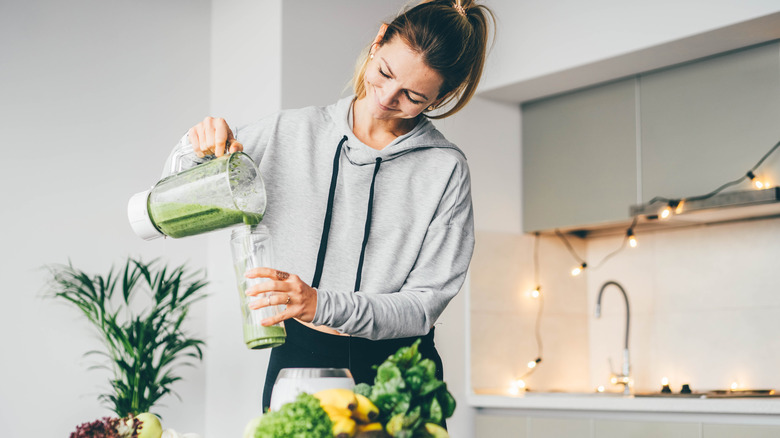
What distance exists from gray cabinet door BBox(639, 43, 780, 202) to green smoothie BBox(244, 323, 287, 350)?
7.93ft

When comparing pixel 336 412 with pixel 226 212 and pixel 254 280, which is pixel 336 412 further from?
pixel 226 212

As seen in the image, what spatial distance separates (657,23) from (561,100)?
0.73 m

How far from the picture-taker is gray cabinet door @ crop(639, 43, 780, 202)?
3.00 m

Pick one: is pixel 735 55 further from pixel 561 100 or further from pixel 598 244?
pixel 598 244

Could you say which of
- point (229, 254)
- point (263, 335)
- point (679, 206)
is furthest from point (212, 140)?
point (679, 206)

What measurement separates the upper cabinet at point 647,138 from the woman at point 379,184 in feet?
6.01

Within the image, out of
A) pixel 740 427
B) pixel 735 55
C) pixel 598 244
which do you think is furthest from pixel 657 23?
pixel 740 427

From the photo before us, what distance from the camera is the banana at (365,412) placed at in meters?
0.90

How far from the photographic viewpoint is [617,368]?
3.79m

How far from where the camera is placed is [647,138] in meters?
3.36

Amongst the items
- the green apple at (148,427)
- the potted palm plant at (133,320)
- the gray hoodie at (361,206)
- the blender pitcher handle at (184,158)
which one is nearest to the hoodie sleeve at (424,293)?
the gray hoodie at (361,206)

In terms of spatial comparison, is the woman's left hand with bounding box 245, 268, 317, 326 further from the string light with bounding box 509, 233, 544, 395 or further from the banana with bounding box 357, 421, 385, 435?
the string light with bounding box 509, 233, 544, 395

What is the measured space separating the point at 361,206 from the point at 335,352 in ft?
0.93

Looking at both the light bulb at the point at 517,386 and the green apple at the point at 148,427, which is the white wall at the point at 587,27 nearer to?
the light bulb at the point at 517,386
